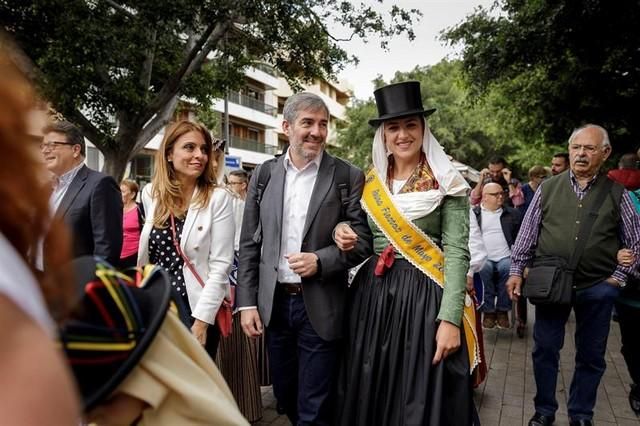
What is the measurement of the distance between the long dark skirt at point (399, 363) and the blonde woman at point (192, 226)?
0.81 m

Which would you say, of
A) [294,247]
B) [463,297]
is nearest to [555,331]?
[463,297]

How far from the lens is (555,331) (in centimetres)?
364

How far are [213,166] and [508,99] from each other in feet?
49.8

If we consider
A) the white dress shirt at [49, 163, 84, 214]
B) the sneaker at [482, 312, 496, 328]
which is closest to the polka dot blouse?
the white dress shirt at [49, 163, 84, 214]

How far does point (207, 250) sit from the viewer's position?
2.97 meters

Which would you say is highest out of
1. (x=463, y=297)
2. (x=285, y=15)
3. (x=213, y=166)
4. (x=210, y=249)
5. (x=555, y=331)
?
(x=285, y=15)

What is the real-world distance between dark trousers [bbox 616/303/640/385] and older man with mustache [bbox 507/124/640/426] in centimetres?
63

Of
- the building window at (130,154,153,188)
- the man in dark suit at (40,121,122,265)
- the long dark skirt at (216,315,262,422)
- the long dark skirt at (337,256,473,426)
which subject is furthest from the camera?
the building window at (130,154,153,188)

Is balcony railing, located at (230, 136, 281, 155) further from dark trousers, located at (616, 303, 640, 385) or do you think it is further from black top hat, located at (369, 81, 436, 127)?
black top hat, located at (369, 81, 436, 127)

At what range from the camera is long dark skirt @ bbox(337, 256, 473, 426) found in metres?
2.68

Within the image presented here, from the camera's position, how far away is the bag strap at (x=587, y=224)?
11.5 ft

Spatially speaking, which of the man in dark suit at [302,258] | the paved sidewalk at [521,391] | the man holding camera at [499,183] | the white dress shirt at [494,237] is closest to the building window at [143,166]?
the man holding camera at [499,183]

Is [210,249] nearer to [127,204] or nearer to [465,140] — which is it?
[127,204]

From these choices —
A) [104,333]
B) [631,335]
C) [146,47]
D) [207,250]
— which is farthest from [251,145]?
[104,333]
